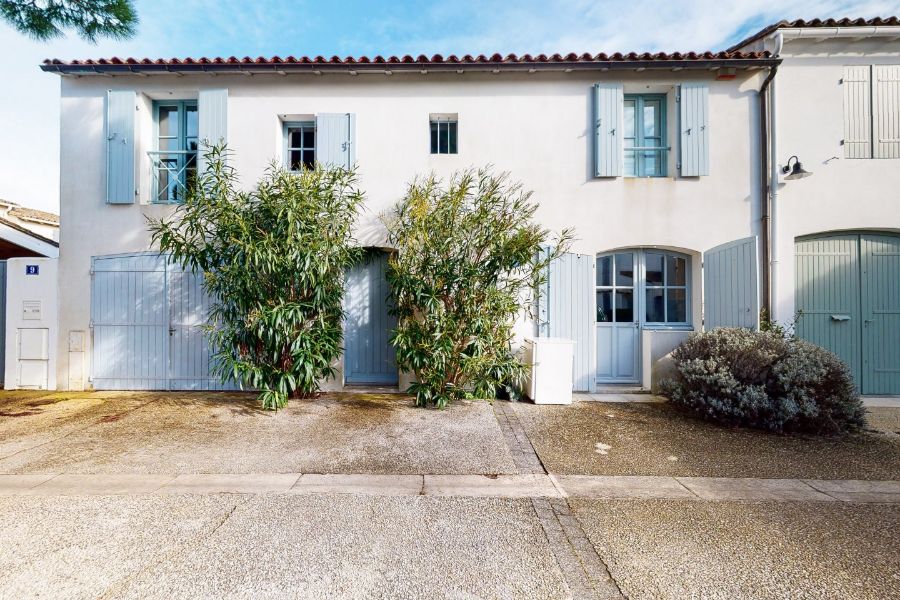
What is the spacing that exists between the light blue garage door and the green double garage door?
9221 mm

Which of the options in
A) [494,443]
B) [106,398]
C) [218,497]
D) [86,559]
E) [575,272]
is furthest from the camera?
[575,272]

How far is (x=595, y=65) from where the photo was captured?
5637 millimetres

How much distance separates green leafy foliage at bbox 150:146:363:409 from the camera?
461 cm

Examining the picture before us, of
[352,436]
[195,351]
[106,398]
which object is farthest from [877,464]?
[106,398]

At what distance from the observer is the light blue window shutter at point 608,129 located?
5.73 meters

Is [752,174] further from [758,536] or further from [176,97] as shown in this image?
[176,97]

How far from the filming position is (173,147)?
620cm

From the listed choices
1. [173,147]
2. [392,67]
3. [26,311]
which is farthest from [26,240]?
[392,67]

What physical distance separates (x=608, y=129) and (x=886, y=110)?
14.0 ft

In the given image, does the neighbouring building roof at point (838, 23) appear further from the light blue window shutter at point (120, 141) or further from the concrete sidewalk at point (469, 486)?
the light blue window shutter at point (120, 141)

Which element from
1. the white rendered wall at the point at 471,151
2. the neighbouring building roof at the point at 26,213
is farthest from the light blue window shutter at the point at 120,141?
the neighbouring building roof at the point at 26,213

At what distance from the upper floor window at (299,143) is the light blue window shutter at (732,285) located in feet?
21.4

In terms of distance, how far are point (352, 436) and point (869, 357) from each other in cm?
768

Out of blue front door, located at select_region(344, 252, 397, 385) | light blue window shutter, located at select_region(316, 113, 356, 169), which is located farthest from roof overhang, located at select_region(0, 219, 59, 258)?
blue front door, located at select_region(344, 252, 397, 385)
